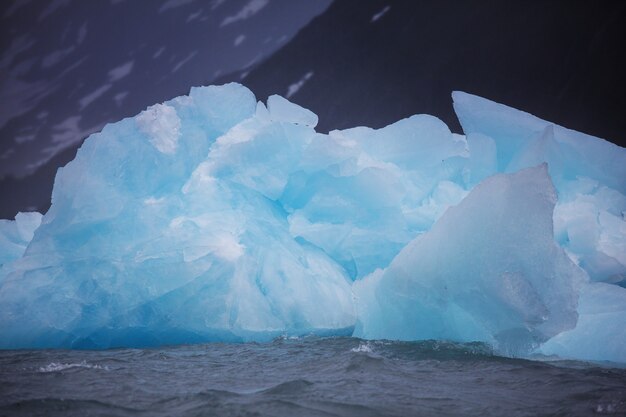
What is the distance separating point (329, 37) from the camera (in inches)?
472

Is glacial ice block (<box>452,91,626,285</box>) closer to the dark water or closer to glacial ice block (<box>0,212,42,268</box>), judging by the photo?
the dark water

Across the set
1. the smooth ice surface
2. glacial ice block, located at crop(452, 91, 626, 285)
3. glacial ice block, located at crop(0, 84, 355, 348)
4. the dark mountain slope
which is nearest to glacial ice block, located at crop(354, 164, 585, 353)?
the smooth ice surface

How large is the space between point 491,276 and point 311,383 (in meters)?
1.44

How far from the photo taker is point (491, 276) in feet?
10.2

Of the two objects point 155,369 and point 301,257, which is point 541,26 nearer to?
point 301,257

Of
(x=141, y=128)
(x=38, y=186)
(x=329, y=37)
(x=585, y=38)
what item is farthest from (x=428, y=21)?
(x=38, y=186)

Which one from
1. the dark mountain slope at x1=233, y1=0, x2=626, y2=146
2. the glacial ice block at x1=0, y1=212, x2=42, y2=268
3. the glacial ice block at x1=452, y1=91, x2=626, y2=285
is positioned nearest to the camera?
the glacial ice block at x1=452, y1=91, x2=626, y2=285

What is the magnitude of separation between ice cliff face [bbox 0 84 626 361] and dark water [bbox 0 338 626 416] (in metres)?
0.46

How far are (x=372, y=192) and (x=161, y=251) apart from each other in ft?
6.76

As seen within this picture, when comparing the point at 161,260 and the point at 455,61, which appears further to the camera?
the point at 455,61

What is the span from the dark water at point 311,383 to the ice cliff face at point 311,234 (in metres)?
0.46

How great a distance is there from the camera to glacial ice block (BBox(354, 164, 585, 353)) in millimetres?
2955

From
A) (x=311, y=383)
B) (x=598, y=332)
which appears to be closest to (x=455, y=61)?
(x=598, y=332)

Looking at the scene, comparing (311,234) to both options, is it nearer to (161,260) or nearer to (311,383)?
(161,260)
